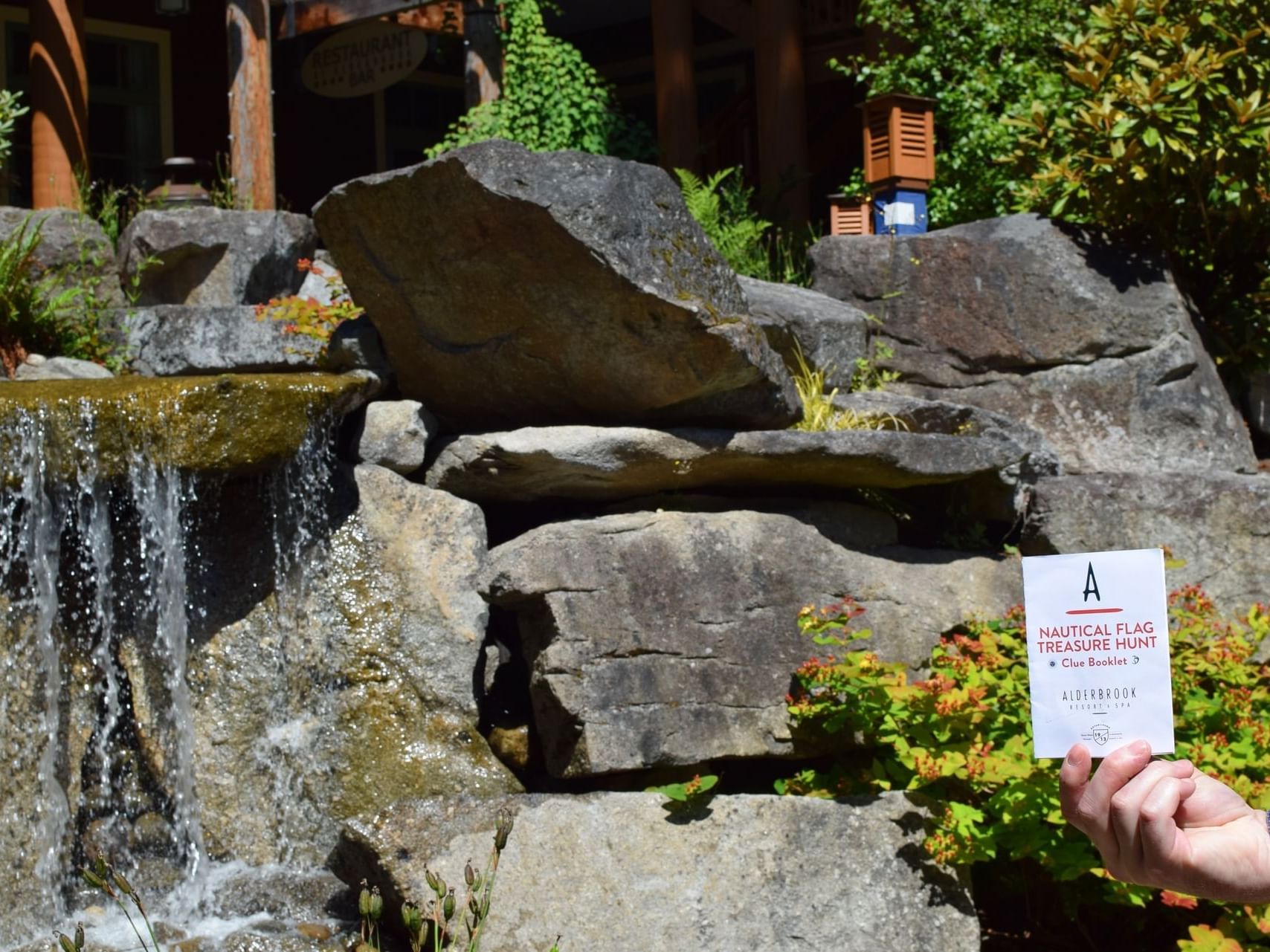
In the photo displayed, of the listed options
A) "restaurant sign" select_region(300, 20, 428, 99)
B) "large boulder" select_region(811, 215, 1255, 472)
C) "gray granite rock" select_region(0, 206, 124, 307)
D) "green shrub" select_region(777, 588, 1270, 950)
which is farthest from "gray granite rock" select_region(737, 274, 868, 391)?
"restaurant sign" select_region(300, 20, 428, 99)

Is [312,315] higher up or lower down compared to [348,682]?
higher up

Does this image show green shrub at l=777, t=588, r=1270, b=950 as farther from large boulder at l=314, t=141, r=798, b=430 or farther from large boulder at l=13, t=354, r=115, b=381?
large boulder at l=13, t=354, r=115, b=381

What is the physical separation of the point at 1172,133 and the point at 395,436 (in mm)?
3554

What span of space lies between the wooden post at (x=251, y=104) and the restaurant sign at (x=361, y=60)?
1.20m

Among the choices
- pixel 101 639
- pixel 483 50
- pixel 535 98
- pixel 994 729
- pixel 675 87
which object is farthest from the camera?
pixel 675 87

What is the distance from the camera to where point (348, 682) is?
5.18 metres

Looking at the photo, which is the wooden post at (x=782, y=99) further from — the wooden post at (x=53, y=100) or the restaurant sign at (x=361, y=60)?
the wooden post at (x=53, y=100)

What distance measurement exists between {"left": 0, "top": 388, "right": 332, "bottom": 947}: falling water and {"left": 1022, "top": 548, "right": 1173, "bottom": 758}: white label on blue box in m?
3.44

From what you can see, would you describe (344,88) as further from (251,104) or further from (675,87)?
(675,87)

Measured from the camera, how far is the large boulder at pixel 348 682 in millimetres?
5062

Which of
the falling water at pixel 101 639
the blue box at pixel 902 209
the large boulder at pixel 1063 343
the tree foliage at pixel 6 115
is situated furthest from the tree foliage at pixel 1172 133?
the tree foliage at pixel 6 115

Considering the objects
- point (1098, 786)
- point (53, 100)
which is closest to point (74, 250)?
point (53, 100)

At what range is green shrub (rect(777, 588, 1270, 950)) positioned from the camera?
14.0 feet

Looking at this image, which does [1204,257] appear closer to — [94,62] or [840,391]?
[840,391]
